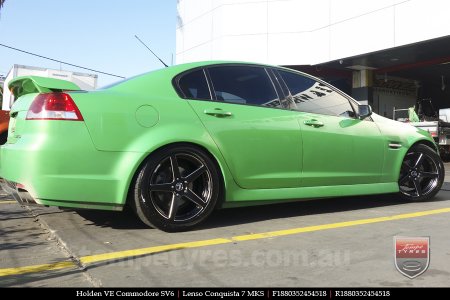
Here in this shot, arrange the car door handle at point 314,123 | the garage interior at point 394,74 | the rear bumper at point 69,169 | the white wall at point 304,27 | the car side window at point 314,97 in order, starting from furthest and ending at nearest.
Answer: the garage interior at point 394,74 → the white wall at point 304,27 → the car side window at point 314,97 → the car door handle at point 314,123 → the rear bumper at point 69,169

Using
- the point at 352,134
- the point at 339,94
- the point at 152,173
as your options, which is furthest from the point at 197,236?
the point at 339,94

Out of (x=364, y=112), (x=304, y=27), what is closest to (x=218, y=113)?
(x=364, y=112)

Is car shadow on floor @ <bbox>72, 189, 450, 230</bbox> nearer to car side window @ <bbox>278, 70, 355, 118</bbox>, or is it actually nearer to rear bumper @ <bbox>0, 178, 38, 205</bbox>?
rear bumper @ <bbox>0, 178, 38, 205</bbox>

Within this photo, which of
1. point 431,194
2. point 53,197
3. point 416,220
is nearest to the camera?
point 53,197

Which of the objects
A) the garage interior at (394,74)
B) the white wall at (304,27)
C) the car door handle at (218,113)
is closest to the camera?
the car door handle at (218,113)

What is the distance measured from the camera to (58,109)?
345 centimetres

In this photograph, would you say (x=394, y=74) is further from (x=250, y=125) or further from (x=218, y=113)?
(x=218, y=113)

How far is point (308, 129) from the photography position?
4387 millimetres

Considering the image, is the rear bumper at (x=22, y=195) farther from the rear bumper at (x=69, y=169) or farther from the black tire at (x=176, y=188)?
the black tire at (x=176, y=188)

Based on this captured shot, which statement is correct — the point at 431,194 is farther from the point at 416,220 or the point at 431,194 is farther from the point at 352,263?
the point at 352,263

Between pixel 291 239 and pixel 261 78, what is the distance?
5.43 ft

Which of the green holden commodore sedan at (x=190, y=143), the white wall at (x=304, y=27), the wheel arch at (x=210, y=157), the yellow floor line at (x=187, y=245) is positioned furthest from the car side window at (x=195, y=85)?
the white wall at (x=304, y=27)

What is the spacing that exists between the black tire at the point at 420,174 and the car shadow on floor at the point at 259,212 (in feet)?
0.58

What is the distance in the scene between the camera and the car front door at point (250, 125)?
3932 mm
